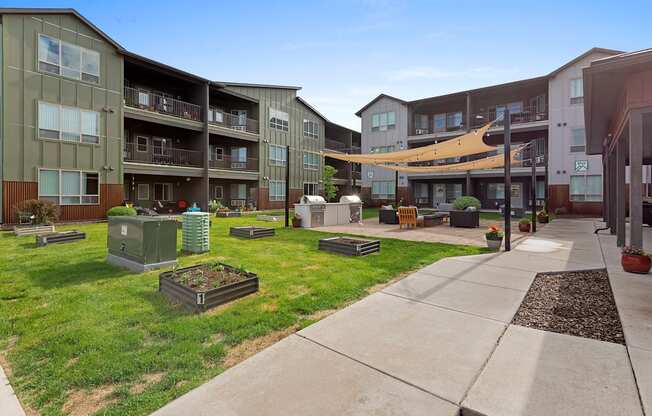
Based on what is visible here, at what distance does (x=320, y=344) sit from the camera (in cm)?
328

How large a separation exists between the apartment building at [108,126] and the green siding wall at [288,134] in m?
0.18

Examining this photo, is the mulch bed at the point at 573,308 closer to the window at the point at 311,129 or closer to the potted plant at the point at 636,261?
the potted plant at the point at 636,261

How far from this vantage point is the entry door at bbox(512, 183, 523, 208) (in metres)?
28.0

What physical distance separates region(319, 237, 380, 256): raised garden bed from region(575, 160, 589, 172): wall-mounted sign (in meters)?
22.6

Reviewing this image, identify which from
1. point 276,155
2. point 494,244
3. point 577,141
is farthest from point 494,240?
point 276,155

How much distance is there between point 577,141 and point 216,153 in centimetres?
→ 2771

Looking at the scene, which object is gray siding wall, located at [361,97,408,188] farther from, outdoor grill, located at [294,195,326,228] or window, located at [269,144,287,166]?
outdoor grill, located at [294,195,326,228]

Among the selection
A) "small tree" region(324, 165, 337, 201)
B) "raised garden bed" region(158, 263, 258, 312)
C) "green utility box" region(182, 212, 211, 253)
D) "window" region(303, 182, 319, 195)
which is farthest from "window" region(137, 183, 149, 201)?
"raised garden bed" region(158, 263, 258, 312)

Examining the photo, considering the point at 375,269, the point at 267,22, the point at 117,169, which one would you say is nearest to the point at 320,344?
the point at 375,269

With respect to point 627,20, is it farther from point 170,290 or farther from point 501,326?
point 170,290

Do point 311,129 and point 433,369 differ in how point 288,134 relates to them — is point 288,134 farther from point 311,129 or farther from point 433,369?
point 433,369

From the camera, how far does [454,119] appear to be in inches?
1201

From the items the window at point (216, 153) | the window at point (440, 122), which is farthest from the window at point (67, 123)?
the window at point (440, 122)

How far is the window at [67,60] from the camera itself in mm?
14781
